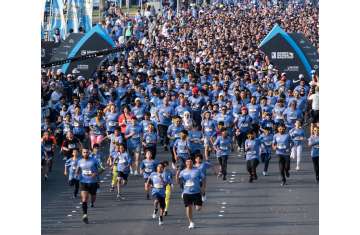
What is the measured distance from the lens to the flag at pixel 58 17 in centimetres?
4938

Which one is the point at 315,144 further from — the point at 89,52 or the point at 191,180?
the point at 89,52

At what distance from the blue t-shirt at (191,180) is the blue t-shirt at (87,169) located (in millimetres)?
1792

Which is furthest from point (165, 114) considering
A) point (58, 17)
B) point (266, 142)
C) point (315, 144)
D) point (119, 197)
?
point (58, 17)

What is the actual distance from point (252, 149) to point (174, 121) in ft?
6.57

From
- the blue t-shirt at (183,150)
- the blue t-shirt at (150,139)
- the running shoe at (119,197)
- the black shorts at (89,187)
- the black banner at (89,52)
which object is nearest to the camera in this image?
the black shorts at (89,187)

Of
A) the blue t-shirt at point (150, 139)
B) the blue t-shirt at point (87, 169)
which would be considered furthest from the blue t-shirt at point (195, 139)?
the blue t-shirt at point (87, 169)

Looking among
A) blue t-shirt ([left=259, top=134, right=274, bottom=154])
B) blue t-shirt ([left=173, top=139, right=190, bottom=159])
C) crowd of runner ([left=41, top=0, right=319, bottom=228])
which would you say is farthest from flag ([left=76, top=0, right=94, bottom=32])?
blue t-shirt ([left=173, top=139, right=190, bottom=159])

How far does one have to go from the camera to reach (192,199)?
2331 centimetres

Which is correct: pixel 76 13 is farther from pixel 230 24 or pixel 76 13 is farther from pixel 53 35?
pixel 230 24

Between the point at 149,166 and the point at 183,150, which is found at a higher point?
the point at 183,150

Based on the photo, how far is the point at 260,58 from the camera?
45.9 meters

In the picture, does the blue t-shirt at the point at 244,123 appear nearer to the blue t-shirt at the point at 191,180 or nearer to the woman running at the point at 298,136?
the woman running at the point at 298,136
